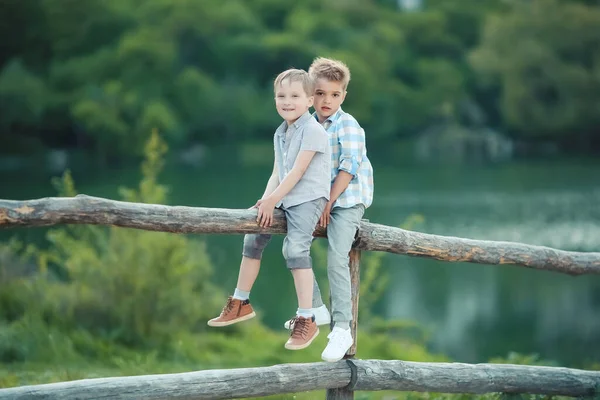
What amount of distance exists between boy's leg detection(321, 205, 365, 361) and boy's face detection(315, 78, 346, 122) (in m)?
0.44

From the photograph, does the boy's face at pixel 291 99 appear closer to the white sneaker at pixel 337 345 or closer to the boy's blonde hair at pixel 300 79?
the boy's blonde hair at pixel 300 79

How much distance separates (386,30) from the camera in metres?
37.3

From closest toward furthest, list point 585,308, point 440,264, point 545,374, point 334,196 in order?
point 334,196 → point 545,374 → point 585,308 → point 440,264

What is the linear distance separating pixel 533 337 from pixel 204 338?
5.89 m

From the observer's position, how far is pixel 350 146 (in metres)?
3.69

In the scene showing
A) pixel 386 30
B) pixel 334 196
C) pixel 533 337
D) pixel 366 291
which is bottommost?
pixel 533 337

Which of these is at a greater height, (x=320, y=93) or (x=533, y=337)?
(x=320, y=93)

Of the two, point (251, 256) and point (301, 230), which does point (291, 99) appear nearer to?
point (301, 230)

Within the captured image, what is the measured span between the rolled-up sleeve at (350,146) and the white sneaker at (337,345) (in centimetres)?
69

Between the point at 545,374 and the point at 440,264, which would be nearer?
the point at 545,374

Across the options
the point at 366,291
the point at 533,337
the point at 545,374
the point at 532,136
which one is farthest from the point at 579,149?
the point at 545,374

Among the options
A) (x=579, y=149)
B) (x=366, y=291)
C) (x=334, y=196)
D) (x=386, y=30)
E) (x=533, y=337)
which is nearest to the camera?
(x=334, y=196)

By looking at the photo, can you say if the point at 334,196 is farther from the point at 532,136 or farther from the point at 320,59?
the point at 532,136

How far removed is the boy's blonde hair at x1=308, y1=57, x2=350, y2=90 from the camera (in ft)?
12.0
